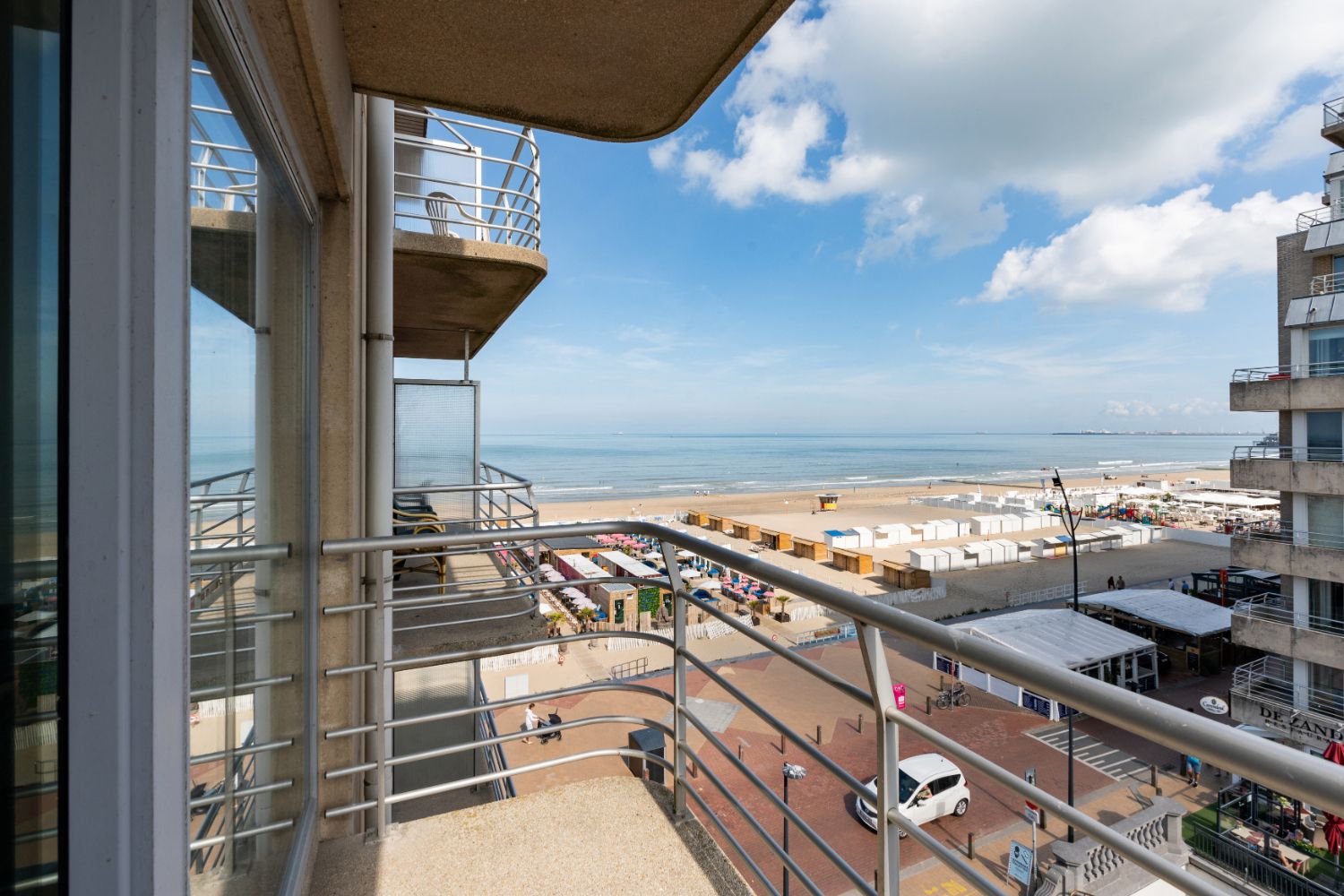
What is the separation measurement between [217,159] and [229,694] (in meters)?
0.92

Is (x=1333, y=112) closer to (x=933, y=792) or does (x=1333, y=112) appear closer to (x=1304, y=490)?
(x=1304, y=490)

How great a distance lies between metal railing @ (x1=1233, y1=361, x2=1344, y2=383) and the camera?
7.47m

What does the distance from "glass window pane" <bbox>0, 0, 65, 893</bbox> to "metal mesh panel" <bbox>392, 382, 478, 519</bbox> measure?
4.26m

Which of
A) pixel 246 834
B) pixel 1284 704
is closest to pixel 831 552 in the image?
pixel 1284 704

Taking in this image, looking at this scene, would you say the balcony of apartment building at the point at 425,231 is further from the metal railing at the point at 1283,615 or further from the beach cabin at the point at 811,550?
the beach cabin at the point at 811,550

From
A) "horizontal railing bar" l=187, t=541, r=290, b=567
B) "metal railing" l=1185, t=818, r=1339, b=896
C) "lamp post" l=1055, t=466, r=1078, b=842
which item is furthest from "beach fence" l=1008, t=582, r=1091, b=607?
"horizontal railing bar" l=187, t=541, r=290, b=567

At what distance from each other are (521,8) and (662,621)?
42.6 ft

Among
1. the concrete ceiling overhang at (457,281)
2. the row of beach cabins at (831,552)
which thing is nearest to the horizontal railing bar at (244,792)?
the concrete ceiling overhang at (457,281)

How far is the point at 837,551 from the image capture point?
1738cm

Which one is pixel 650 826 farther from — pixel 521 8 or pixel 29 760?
pixel 521 8

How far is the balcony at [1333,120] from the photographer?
320 inches

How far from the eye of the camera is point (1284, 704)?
787 centimetres

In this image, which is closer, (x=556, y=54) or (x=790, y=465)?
(x=556, y=54)

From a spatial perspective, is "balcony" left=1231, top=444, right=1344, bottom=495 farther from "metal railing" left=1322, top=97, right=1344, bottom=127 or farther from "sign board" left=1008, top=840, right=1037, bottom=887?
"sign board" left=1008, top=840, right=1037, bottom=887
